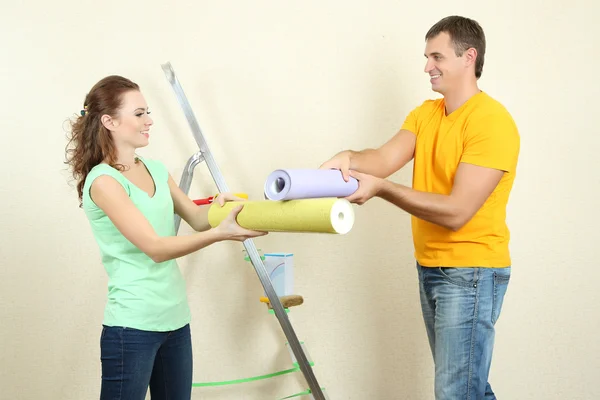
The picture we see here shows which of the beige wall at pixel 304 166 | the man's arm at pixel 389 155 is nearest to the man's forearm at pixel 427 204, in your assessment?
the man's arm at pixel 389 155

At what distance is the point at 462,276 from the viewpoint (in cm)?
194

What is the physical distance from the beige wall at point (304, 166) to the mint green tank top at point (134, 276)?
1.03m

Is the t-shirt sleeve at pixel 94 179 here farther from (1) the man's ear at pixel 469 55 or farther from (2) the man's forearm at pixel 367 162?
(1) the man's ear at pixel 469 55

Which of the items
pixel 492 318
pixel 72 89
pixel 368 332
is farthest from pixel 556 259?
pixel 72 89

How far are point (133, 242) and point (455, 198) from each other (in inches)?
34.4

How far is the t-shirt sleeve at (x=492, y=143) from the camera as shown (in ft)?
6.20

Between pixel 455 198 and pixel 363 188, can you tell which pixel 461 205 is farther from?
pixel 363 188

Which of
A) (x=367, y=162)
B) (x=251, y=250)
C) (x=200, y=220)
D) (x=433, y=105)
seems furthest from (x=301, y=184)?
(x=251, y=250)

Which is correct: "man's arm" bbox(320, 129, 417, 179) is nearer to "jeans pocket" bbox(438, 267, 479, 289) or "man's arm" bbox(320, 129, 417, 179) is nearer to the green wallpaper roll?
"jeans pocket" bbox(438, 267, 479, 289)

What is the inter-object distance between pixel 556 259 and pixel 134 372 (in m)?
1.88

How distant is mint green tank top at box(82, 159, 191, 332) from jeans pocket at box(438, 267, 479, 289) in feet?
2.55

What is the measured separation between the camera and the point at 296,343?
97.0 inches

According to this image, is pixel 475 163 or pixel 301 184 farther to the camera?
pixel 475 163

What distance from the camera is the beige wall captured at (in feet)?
9.26
